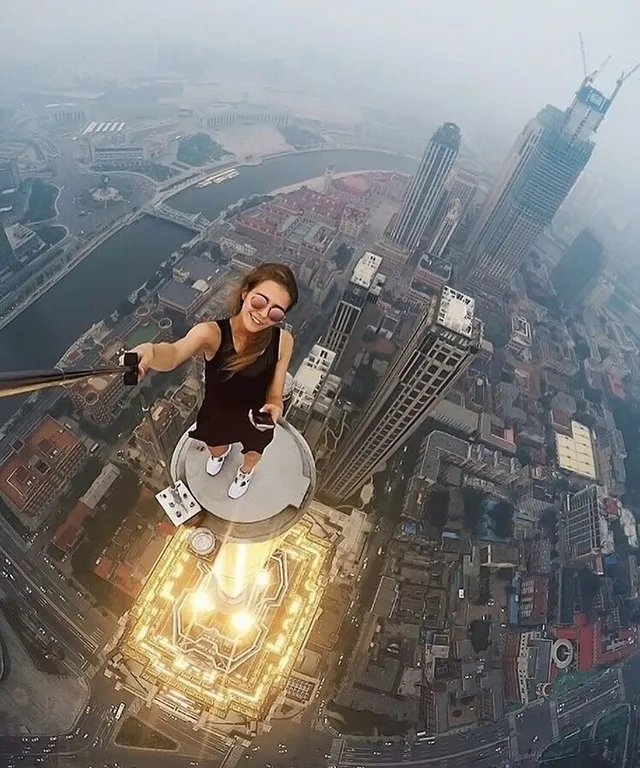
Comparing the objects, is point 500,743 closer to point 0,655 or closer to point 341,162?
point 0,655

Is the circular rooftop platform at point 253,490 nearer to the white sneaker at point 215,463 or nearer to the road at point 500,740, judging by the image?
the white sneaker at point 215,463

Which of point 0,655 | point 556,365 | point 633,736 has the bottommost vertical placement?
point 0,655

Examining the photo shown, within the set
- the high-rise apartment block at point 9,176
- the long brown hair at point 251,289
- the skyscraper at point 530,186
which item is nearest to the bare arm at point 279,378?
the long brown hair at point 251,289

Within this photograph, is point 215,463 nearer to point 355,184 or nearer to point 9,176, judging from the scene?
point 9,176

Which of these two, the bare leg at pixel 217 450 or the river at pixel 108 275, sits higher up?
the bare leg at pixel 217 450

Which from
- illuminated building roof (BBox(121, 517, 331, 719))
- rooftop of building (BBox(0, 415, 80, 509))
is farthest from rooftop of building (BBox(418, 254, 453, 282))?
illuminated building roof (BBox(121, 517, 331, 719))

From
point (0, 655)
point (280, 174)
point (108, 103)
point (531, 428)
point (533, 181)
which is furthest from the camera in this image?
point (108, 103)

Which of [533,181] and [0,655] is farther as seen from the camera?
[533,181]

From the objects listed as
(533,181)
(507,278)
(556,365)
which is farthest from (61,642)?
(533,181)
